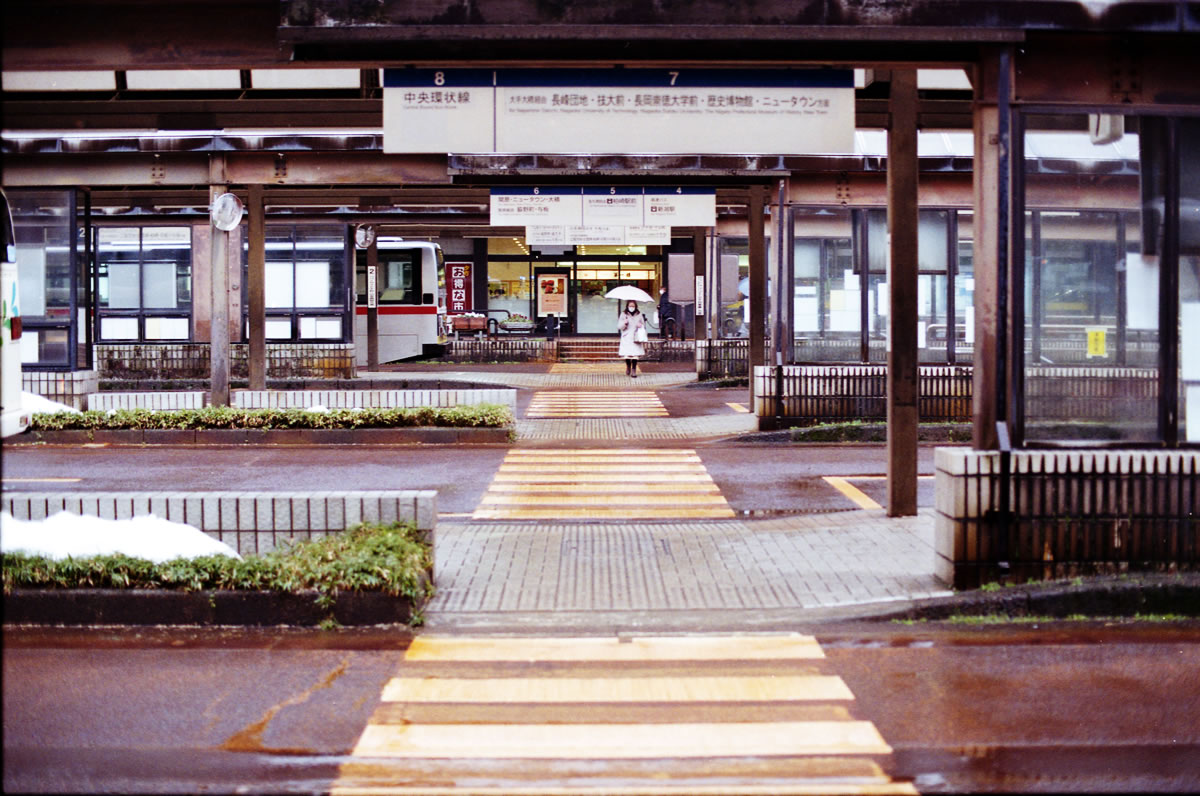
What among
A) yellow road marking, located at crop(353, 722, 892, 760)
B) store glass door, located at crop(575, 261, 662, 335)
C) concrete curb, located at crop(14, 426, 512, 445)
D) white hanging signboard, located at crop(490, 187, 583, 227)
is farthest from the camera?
store glass door, located at crop(575, 261, 662, 335)

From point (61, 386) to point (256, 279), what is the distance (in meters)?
3.44

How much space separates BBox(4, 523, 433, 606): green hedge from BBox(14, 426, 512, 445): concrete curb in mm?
9918

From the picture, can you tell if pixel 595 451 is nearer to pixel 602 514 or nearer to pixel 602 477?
pixel 602 477

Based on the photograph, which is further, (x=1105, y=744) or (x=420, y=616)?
(x=420, y=616)

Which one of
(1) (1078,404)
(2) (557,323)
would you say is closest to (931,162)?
(1) (1078,404)

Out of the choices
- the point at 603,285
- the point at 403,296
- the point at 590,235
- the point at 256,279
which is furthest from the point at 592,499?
the point at 603,285

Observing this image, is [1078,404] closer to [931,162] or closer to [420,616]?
[420,616]

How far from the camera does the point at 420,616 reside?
7758 mm

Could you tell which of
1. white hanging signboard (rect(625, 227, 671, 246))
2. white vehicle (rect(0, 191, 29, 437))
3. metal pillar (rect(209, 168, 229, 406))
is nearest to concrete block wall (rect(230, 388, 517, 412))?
metal pillar (rect(209, 168, 229, 406))

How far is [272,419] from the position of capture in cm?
1805

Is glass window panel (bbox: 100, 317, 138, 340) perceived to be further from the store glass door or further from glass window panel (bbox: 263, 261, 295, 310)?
the store glass door

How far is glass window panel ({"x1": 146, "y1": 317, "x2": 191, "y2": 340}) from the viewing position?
29.5 meters

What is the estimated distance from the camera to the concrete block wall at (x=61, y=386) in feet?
63.7

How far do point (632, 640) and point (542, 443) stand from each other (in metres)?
10.5
